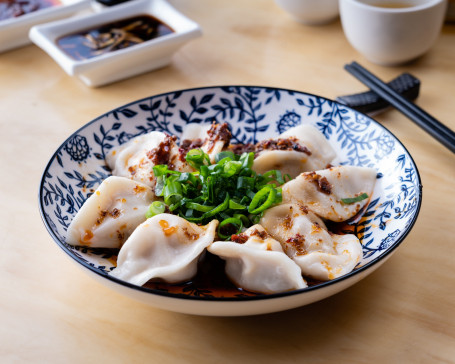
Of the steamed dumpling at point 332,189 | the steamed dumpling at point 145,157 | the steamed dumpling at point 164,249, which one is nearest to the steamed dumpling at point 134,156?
the steamed dumpling at point 145,157

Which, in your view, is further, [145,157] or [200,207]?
[145,157]

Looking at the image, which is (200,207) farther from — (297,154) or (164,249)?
(297,154)

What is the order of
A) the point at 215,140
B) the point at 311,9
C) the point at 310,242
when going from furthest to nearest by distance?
the point at 311,9 → the point at 215,140 → the point at 310,242

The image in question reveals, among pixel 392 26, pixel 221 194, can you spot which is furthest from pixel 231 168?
pixel 392 26

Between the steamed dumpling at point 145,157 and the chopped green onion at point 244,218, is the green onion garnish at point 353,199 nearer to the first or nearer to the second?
the chopped green onion at point 244,218

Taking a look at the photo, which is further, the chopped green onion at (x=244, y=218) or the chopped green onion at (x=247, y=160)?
the chopped green onion at (x=247, y=160)

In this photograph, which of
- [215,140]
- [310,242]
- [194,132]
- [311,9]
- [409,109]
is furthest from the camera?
[311,9]

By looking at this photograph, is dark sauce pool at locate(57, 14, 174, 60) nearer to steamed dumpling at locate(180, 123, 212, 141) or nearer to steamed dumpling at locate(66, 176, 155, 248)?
steamed dumpling at locate(180, 123, 212, 141)
